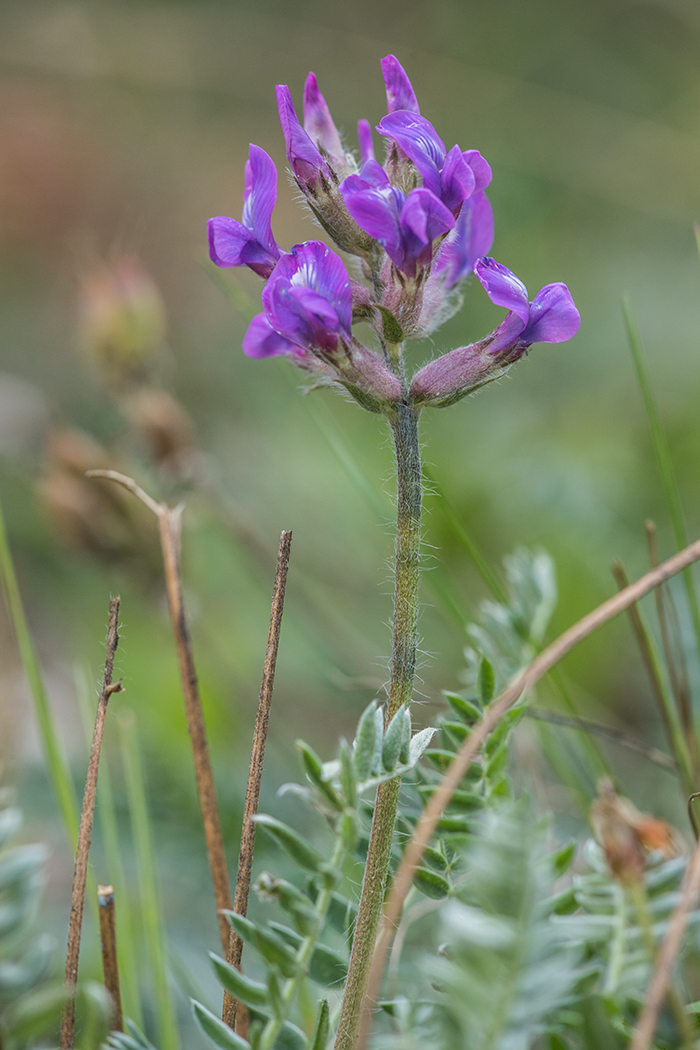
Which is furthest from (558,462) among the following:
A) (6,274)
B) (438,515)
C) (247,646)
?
(6,274)

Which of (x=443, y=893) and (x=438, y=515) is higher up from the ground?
(x=438, y=515)

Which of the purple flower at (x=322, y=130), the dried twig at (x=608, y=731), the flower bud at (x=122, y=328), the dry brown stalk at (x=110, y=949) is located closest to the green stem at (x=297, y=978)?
the dry brown stalk at (x=110, y=949)

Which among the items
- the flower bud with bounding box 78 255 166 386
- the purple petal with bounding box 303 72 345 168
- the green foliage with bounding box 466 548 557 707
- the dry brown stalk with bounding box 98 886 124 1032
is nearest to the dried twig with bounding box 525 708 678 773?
the green foliage with bounding box 466 548 557 707

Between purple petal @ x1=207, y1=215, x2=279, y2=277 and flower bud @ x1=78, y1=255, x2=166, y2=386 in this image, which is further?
flower bud @ x1=78, y1=255, x2=166, y2=386

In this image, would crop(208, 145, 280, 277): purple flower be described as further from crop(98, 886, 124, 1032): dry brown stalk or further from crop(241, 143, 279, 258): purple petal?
crop(98, 886, 124, 1032): dry brown stalk

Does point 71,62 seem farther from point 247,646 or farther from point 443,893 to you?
point 443,893

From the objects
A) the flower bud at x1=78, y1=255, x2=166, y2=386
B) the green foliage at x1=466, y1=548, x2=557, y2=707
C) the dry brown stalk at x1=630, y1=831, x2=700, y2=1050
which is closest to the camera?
the dry brown stalk at x1=630, y1=831, x2=700, y2=1050
